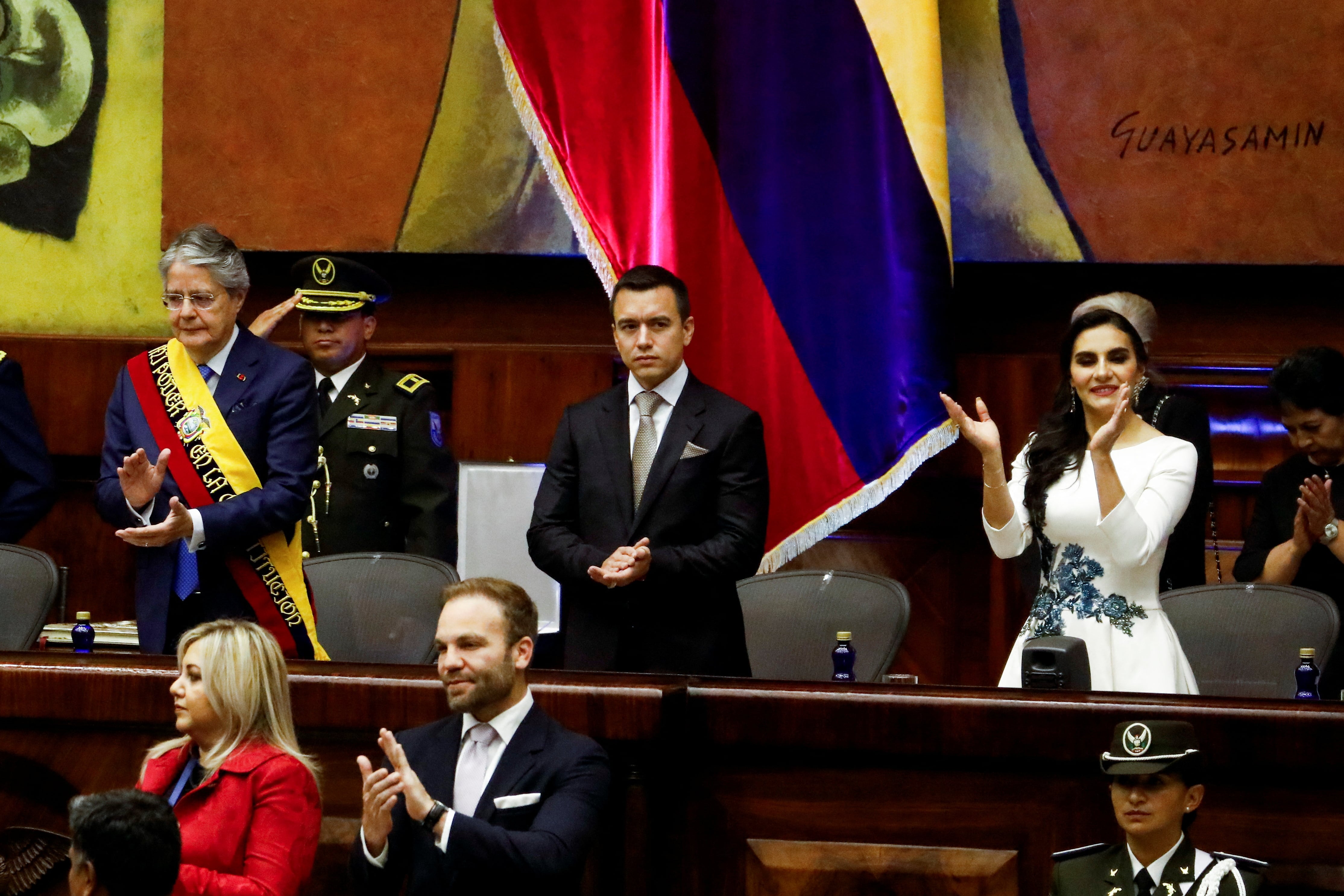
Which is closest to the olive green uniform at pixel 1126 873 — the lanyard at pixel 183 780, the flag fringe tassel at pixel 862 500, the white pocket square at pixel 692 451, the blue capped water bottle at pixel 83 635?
the white pocket square at pixel 692 451

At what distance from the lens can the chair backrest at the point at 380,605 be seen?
3.72 metres

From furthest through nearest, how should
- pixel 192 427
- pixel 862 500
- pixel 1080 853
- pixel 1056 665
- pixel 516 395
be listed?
pixel 516 395, pixel 862 500, pixel 192 427, pixel 1056 665, pixel 1080 853

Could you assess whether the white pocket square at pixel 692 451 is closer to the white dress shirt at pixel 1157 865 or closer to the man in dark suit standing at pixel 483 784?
the man in dark suit standing at pixel 483 784

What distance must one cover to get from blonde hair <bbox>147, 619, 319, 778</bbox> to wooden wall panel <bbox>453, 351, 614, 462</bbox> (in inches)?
99.6

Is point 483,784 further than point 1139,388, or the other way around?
point 1139,388

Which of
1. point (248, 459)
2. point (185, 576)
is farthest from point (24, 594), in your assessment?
point (248, 459)

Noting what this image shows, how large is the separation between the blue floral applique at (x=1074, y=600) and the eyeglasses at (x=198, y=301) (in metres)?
1.78

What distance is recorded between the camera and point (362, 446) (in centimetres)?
459

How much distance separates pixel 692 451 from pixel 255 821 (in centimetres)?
126

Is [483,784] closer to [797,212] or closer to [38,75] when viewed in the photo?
[797,212]

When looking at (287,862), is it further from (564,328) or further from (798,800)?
(564,328)

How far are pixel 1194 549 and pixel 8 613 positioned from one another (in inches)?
104

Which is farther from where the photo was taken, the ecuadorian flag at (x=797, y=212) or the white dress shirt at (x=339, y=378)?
the white dress shirt at (x=339, y=378)

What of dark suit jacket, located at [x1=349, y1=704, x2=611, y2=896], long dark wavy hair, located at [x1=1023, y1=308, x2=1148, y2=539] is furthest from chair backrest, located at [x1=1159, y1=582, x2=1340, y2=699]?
dark suit jacket, located at [x1=349, y1=704, x2=611, y2=896]
